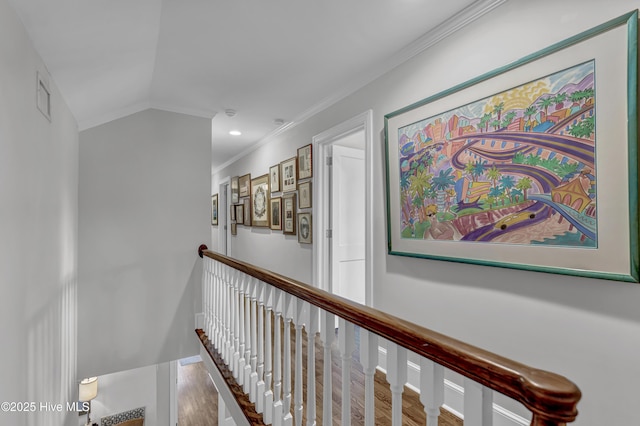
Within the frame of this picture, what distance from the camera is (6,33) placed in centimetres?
123

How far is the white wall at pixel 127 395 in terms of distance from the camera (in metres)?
4.85

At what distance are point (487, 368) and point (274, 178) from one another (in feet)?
11.6

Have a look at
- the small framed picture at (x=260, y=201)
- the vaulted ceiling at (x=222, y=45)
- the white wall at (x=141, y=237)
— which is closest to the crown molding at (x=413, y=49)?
the vaulted ceiling at (x=222, y=45)

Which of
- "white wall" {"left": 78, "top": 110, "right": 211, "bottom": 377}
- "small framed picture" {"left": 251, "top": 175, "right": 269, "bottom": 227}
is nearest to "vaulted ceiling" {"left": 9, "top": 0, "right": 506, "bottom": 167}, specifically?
"white wall" {"left": 78, "top": 110, "right": 211, "bottom": 377}

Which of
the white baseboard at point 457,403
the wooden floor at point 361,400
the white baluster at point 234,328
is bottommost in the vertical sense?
the wooden floor at point 361,400

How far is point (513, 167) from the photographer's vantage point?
149cm

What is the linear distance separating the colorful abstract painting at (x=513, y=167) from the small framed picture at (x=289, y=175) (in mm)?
1706

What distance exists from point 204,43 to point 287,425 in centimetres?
227

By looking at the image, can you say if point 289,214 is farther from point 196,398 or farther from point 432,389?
point 196,398

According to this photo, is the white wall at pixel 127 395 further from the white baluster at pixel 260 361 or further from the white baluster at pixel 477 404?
the white baluster at pixel 477 404

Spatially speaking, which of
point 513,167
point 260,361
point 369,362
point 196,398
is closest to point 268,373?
point 260,361

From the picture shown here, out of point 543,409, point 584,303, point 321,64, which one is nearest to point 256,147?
point 321,64

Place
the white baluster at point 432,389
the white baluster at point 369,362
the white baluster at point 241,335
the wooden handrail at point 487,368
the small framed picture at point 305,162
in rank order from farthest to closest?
the small framed picture at point 305,162 < the white baluster at point 241,335 < the white baluster at point 369,362 < the white baluster at point 432,389 < the wooden handrail at point 487,368

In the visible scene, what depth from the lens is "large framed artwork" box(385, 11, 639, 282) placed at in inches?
45.8
